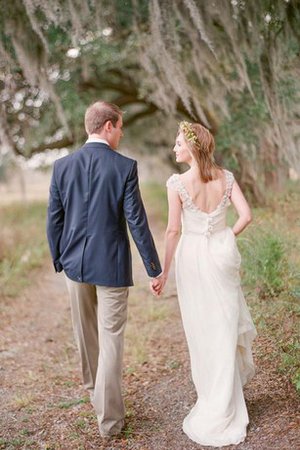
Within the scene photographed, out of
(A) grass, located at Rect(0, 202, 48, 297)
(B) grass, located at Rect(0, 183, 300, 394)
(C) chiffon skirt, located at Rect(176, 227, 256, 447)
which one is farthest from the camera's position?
(A) grass, located at Rect(0, 202, 48, 297)

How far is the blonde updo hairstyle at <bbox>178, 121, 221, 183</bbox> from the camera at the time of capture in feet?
11.9

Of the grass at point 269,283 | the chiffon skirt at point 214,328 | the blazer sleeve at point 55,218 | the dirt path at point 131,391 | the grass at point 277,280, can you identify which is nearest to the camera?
the chiffon skirt at point 214,328

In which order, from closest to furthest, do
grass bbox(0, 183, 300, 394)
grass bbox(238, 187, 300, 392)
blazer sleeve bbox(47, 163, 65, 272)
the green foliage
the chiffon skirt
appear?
the chiffon skirt, blazer sleeve bbox(47, 163, 65, 272), grass bbox(238, 187, 300, 392), grass bbox(0, 183, 300, 394), the green foliage

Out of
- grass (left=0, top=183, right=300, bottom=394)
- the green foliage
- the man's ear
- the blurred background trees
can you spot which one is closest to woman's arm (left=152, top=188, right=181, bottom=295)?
the man's ear

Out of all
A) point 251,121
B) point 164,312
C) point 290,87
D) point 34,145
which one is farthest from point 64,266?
point 34,145

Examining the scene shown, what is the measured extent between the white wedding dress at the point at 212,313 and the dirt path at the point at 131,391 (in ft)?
0.72

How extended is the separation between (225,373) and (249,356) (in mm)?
278

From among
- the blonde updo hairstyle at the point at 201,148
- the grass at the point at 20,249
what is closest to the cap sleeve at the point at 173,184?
the blonde updo hairstyle at the point at 201,148

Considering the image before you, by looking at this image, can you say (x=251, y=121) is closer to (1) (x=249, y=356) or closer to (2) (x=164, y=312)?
(2) (x=164, y=312)

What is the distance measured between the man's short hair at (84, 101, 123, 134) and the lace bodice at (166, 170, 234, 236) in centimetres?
53

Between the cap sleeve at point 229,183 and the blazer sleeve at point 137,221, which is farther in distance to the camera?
the cap sleeve at point 229,183

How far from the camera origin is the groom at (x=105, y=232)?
11.8ft

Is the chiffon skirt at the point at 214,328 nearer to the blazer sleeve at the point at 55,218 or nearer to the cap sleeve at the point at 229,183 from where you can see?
the cap sleeve at the point at 229,183

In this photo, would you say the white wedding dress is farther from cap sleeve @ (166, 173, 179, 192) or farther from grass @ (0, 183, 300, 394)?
grass @ (0, 183, 300, 394)
